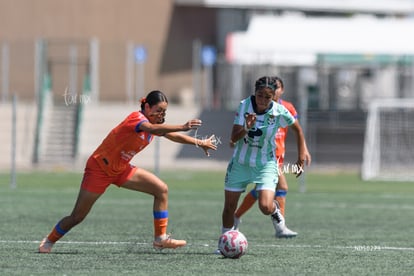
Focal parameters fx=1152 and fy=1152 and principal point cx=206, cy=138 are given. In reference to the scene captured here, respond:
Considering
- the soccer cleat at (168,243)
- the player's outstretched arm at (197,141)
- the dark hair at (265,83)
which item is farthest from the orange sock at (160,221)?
the dark hair at (265,83)

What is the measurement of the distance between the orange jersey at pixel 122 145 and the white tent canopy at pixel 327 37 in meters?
22.3

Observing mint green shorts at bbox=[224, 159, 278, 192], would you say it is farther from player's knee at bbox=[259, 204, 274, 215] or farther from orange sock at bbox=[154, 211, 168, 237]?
orange sock at bbox=[154, 211, 168, 237]

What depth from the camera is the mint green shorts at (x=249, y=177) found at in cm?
1320

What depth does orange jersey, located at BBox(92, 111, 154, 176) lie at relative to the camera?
41.7ft

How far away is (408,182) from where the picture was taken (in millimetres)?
30000

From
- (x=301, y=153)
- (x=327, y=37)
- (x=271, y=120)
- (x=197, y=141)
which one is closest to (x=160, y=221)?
(x=197, y=141)

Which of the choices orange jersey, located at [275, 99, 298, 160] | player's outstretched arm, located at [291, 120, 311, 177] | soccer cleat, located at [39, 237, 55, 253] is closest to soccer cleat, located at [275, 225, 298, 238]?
orange jersey, located at [275, 99, 298, 160]

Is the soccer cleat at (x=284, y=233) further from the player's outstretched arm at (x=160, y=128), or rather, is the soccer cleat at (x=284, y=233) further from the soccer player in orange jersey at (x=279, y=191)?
the player's outstretched arm at (x=160, y=128)

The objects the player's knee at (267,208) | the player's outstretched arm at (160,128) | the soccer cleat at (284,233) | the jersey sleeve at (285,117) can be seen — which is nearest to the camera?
the player's outstretched arm at (160,128)

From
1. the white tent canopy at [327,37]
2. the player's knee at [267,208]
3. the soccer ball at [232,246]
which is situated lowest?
the soccer ball at [232,246]

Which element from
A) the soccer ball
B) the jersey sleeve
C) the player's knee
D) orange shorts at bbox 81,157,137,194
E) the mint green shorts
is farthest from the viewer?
the jersey sleeve

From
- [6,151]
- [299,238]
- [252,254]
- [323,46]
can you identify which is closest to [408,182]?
[323,46]

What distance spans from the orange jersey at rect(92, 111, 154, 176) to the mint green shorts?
1100 mm

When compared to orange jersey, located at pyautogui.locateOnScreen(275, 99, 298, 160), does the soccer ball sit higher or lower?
lower
